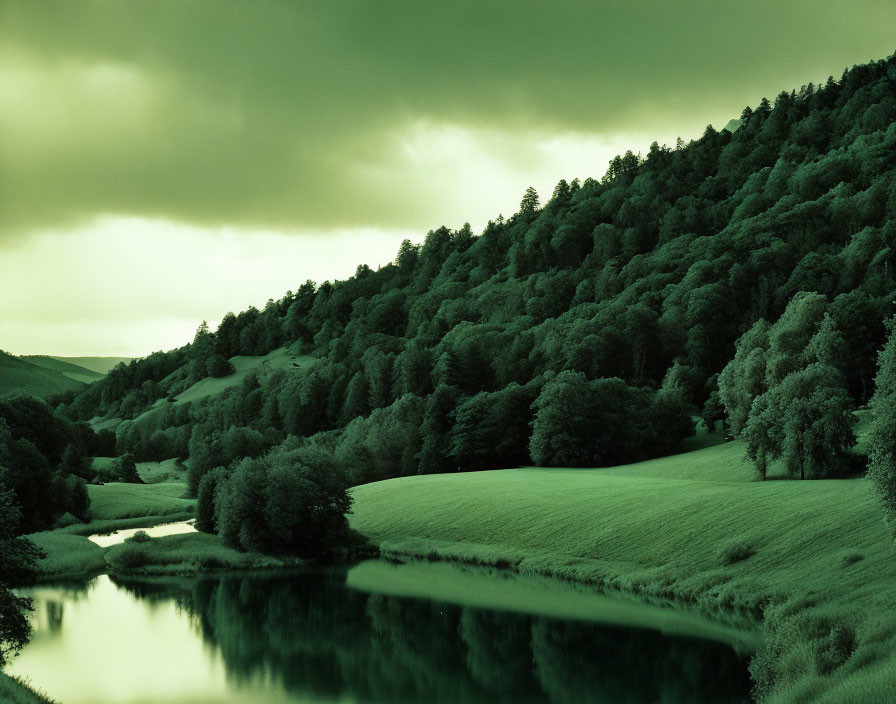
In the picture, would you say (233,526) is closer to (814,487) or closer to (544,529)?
(544,529)

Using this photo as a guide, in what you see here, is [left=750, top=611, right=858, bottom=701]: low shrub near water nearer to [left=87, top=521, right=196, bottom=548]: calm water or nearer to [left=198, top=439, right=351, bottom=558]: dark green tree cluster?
[left=198, top=439, right=351, bottom=558]: dark green tree cluster

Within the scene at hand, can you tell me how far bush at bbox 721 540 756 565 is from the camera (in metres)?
44.6

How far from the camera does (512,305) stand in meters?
189

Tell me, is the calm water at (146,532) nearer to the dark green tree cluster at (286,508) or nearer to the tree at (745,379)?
the dark green tree cluster at (286,508)

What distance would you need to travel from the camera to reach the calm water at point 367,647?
3250cm

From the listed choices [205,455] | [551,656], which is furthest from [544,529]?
[205,455]

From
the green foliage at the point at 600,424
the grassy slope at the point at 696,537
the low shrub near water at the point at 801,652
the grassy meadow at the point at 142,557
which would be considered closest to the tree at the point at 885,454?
the grassy slope at the point at 696,537

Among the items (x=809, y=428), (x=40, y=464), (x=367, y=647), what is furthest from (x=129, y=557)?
(x=809, y=428)

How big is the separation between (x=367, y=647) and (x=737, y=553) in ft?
65.8

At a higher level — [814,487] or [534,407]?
[534,407]

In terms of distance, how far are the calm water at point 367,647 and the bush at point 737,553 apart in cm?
575

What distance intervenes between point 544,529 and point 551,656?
2363cm

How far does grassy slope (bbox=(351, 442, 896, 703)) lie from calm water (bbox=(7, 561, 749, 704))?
3.45 meters

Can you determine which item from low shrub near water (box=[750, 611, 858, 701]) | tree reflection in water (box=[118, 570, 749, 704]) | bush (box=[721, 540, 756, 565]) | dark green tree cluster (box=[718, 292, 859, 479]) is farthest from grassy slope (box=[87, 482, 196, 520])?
low shrub near water (box=[750, 611, 858, 701])
